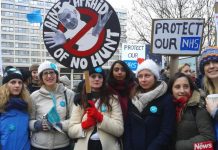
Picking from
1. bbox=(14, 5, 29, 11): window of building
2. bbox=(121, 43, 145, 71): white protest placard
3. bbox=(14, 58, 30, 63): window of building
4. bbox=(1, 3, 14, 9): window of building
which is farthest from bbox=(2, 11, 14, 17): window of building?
bbox=(121, 43, 145, 71): white protest placard

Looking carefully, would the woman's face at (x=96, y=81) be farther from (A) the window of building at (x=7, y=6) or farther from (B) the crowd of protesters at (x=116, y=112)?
(A) the window of building at (x=7, y=6)

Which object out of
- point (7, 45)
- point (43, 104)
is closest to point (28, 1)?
point (7, 45)

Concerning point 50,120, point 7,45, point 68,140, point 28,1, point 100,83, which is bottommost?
point 68,140

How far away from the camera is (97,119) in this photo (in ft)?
12.3

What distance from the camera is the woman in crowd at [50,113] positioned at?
424cm

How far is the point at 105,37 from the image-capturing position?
11.9 ft

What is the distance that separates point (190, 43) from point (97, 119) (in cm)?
165

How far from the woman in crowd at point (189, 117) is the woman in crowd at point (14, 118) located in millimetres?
1830

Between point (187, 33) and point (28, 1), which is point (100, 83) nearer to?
point (187, 33)

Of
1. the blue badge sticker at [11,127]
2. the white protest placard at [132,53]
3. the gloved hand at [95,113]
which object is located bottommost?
the blue badge sticker at [11,127]

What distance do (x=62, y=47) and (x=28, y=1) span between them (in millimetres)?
110578

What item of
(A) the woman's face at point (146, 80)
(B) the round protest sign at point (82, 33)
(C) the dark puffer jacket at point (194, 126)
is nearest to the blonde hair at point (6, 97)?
(B) the round protest sign at point (82, 33)

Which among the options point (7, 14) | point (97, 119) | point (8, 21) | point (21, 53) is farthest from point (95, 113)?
point (8, 21)

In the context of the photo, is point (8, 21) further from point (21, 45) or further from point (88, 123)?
point (88, 123)
